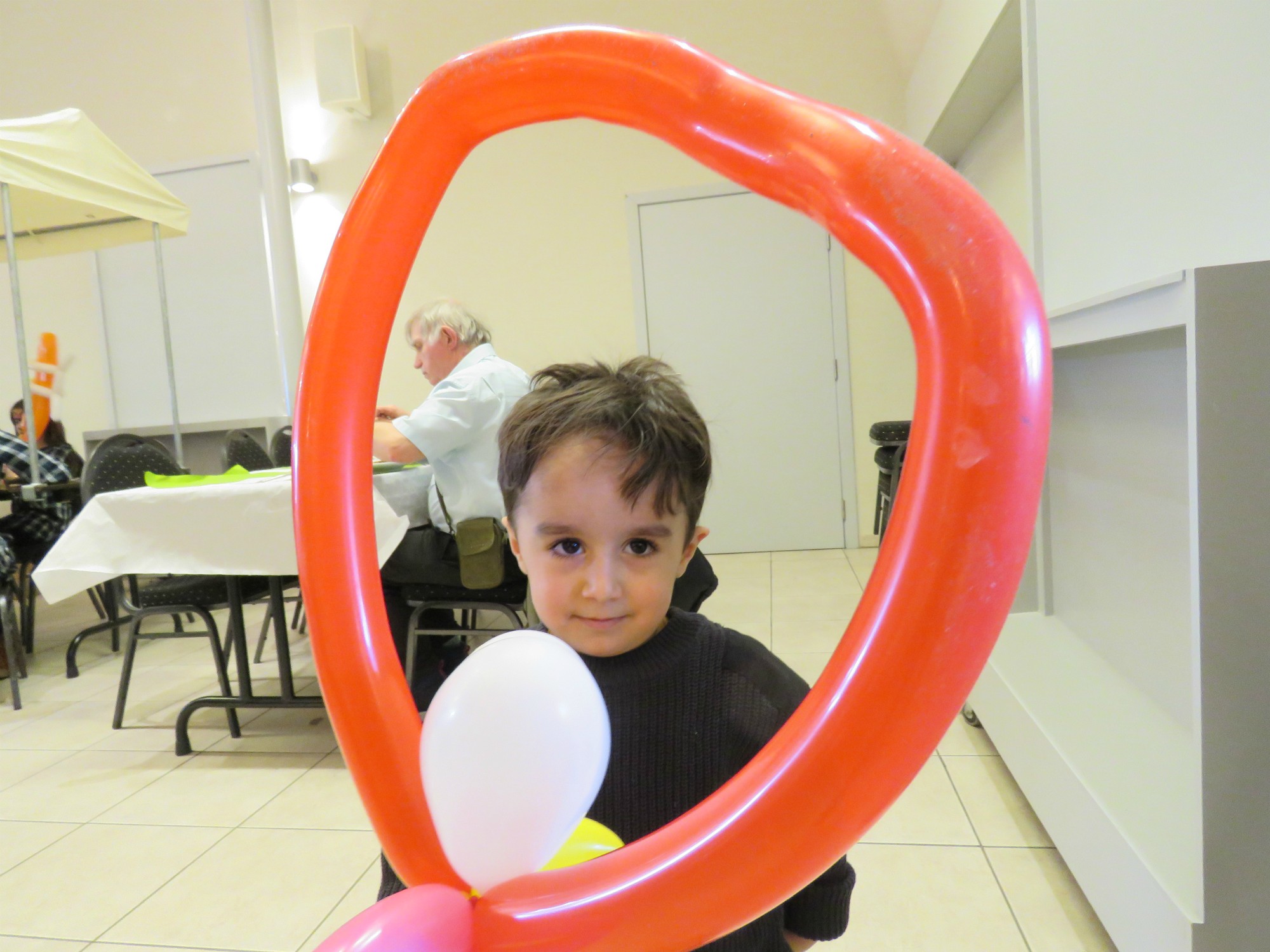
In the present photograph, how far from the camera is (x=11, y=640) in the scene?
2.68 m

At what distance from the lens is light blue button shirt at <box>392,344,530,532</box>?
1942mm

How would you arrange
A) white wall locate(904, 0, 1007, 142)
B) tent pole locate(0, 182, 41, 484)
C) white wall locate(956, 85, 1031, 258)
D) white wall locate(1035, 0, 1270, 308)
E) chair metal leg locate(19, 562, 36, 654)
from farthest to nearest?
chair metal leg locate(19, 562, 36, 654), white wall locate(956, 85, 1031, 258), tent pole locate(0, 182, 41, 484), white wall locate(904, 0, 1007, 142), white wall locate(1035, 0, 1270, 308)

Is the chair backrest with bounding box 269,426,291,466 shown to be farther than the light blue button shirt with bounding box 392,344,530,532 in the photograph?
Yes

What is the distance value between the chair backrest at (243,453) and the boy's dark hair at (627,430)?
2.63m

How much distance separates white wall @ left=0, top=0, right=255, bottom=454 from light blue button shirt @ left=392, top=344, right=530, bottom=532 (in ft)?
11.6

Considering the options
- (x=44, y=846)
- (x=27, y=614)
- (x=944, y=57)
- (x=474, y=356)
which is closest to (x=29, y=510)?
(x=27, y=614)

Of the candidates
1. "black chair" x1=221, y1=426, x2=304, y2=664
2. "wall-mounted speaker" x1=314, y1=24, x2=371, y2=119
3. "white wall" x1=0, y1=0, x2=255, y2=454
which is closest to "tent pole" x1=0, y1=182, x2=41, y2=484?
"black chair" x1=221, y1=426, x2=304, y2=664

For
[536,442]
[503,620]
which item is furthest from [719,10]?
[536,442]

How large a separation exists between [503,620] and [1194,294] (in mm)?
2294

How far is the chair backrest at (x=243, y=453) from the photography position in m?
2.95

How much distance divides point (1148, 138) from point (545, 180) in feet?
11.2

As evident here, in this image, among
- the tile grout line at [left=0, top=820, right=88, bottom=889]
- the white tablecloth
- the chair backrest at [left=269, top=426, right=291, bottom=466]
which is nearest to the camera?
the tile grout line at [left=0, top=820, right=88, bottom=889]

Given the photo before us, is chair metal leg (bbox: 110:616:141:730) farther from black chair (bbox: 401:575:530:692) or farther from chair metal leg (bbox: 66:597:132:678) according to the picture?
black chair (bbox: 401:575:530:692)

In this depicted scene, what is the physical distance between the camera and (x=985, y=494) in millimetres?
293
